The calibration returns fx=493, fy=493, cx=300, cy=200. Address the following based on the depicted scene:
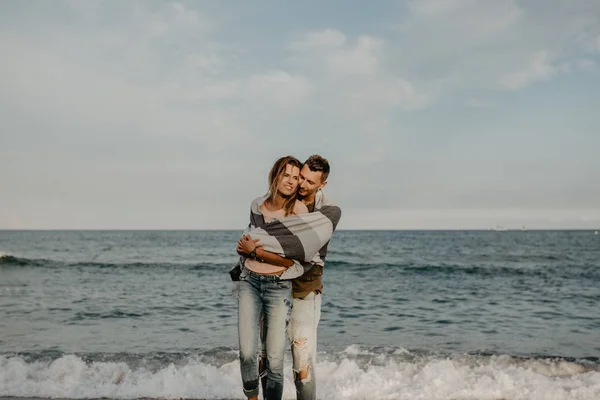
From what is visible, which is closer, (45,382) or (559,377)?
(45,382)

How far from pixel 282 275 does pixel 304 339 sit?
1.70 ft

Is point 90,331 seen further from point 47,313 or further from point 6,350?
point 47,313

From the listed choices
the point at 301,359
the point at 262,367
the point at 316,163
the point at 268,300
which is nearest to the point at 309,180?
the point at 316,163

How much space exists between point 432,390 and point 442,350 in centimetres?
303

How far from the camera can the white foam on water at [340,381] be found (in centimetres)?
530

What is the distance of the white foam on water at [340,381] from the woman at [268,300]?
5.75 feet

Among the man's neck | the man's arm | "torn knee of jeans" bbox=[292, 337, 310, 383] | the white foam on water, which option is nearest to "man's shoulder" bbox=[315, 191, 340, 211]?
the man's neck

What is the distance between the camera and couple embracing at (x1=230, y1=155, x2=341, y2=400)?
11.4 feet

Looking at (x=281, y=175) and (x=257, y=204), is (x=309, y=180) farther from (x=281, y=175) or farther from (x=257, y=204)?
(x=257, y=204)

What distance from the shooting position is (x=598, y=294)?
53.5 feet

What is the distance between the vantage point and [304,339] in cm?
359

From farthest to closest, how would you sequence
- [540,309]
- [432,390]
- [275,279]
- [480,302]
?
[480,302] → [540,309] → [432,390] → [275,279]

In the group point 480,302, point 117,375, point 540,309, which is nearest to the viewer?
point 117,375

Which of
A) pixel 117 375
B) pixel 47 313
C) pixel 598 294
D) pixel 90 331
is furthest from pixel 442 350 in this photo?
pixel 598 294
